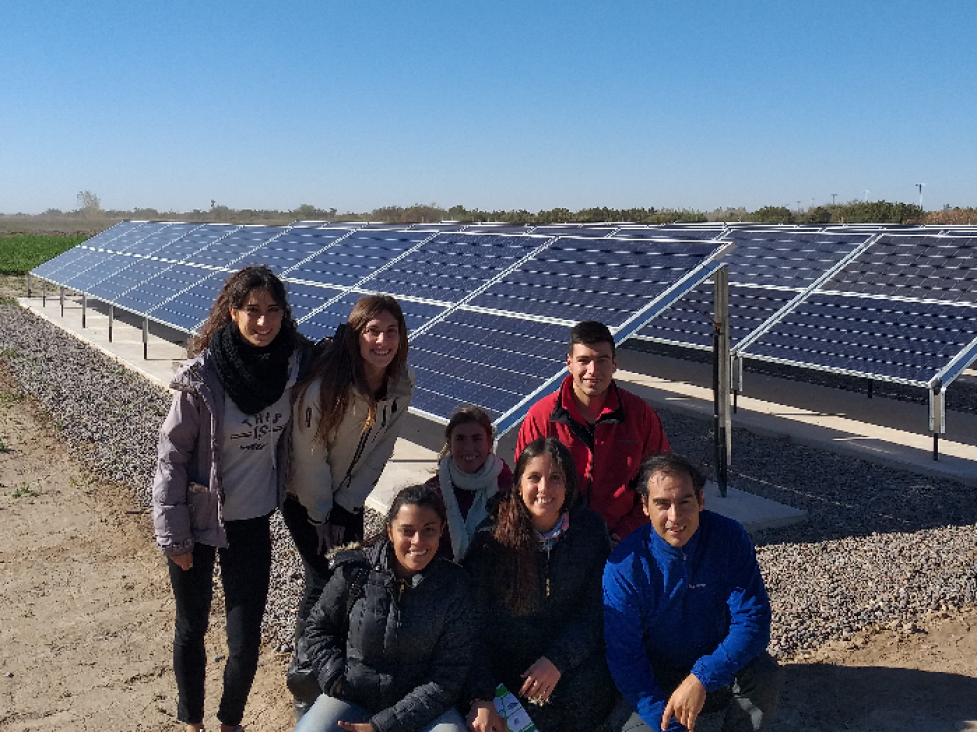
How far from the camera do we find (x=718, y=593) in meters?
3.80

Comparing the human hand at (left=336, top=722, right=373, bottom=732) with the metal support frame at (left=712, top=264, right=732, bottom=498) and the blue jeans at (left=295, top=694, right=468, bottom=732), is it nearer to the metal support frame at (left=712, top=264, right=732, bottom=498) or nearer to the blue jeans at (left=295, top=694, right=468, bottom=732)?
the blue jeans at (left=295, top=694, right=468, bottom=732)

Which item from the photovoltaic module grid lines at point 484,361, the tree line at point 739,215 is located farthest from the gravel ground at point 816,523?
the tree line at point 739,215

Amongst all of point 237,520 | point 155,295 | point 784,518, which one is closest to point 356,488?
point 237,520

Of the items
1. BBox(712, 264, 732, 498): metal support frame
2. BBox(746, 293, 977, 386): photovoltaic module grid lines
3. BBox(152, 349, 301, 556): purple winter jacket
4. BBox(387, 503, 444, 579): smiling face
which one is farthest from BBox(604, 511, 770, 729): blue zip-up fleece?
BBox(746, 293, 977, 386): photovoltaic module grid lines

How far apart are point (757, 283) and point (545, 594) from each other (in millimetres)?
11019

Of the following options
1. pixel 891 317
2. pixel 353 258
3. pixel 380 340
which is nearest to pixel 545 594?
pixel 380 340

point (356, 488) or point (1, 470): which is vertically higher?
point (356, 488)

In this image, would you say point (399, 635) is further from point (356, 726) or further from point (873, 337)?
point (873, 337)

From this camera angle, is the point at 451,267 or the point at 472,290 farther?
the point at 451,267

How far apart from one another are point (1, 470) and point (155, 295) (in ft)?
21.3

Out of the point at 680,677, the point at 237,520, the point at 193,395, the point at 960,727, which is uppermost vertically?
the point at 193,395

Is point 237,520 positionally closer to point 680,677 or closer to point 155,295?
point 680,677

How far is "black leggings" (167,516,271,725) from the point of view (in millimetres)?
4074

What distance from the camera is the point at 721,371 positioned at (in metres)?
7.81
